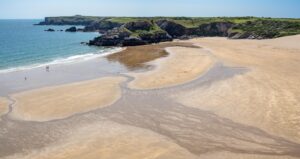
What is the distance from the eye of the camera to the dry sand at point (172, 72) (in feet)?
123

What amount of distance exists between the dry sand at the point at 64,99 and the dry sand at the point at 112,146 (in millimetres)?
5025

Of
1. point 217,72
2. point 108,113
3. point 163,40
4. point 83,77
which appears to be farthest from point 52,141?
point 163,40

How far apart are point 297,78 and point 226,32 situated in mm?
68865

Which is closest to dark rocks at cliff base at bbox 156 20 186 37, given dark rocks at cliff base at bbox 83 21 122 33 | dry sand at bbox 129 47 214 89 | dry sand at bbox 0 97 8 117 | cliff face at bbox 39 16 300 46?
cliff face at bbox 39 16 300 46

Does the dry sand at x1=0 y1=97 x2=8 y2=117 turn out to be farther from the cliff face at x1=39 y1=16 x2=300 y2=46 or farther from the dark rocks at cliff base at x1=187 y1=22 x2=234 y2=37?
the dark rocks at cliff base at x1=187 y1=22 x2=234 y2=37

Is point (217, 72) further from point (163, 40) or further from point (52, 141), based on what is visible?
point (163, 40)

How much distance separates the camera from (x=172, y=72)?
143 ft

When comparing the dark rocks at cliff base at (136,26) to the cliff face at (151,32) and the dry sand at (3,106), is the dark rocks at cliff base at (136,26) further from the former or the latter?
the dry sand at (3,106)

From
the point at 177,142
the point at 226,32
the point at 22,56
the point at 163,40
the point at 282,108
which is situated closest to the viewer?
the point at 177,142

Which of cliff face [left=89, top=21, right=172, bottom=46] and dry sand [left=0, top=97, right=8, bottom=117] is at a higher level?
cliff face [left=89, top=21, right=172, bottom=46]

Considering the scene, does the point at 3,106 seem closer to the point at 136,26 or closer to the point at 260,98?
the point at 260,98

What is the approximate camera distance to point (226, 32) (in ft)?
343

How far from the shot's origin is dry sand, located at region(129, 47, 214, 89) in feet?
123

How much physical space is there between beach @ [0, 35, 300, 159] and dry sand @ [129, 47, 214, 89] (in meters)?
0.12
